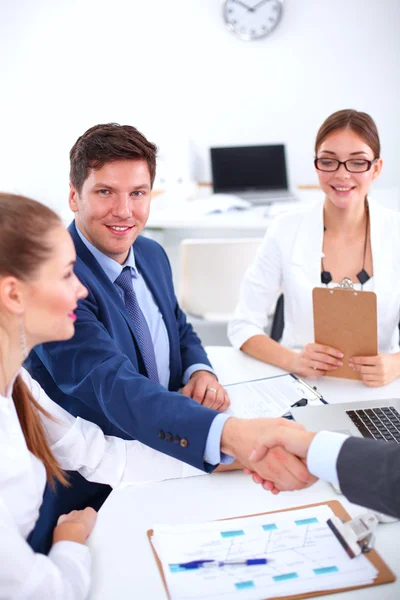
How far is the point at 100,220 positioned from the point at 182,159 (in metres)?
3.16

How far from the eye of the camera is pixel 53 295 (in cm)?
101

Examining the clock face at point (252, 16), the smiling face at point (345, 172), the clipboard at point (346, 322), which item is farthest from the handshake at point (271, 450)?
the clock face at point (252, 16)

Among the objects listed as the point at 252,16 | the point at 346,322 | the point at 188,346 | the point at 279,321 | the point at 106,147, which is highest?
the point at 252,16

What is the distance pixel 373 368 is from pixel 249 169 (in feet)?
10.5

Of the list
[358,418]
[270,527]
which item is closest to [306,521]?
[270,527]

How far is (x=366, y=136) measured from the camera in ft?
6.35

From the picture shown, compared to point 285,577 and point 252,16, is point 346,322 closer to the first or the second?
point 285,577

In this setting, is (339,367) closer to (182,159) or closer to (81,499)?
(81,499)

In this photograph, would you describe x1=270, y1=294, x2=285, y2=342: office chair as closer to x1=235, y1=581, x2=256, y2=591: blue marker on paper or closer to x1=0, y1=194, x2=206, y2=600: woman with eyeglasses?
x1=0, y1=194, x2=206, y2=600: woman with eyeglasses

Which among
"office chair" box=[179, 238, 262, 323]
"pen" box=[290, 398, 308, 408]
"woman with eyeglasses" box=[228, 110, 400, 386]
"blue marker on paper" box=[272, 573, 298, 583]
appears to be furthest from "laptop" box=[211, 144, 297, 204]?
"blue marker on paper" box=[272, 573, 298, 583]

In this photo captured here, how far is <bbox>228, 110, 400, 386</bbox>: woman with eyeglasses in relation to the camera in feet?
6.39

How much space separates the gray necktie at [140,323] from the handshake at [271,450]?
420 millimetres

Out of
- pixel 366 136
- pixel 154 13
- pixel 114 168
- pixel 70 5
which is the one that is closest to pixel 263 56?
pixel 154 13

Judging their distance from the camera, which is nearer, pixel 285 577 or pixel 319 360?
pixel 285 577
